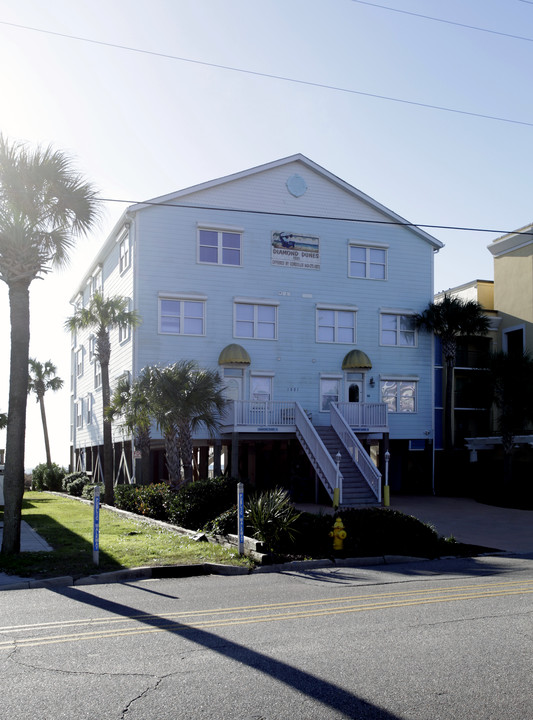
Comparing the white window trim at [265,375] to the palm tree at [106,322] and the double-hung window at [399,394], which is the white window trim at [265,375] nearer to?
the double-hung window at [399,394]

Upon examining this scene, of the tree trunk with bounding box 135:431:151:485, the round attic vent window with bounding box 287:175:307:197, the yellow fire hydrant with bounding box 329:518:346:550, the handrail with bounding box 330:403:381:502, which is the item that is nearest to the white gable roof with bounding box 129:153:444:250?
the round attic vent window with bounding box 287:175:307:197

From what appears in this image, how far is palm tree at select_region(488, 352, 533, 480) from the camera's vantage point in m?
29.5

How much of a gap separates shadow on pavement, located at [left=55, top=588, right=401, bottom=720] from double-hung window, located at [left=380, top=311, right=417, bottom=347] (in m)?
26.0

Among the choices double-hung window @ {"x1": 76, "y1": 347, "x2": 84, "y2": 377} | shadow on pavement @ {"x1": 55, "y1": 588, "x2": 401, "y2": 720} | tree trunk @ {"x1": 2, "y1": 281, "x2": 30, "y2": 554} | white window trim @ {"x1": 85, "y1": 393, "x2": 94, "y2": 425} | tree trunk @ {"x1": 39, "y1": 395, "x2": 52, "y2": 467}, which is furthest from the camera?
tree trunk @ {"x1": 39, "y1": 395, "x2": 52, "y2": 467}

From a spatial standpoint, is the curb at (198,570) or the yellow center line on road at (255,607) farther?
the curb at (198,570)

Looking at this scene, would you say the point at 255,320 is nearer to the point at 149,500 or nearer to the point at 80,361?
the point at 149,500

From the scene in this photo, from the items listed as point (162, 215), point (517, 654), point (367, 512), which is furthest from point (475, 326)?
point (517, 654)

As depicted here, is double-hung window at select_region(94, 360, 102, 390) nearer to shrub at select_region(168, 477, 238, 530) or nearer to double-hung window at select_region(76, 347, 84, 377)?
double-hung window at select_region(76, 347, 84, 377)

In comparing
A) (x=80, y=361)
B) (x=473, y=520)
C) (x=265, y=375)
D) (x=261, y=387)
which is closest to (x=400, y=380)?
(x=265, y=375)

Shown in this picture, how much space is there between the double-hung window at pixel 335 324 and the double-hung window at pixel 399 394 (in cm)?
263

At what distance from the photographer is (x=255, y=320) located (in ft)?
104

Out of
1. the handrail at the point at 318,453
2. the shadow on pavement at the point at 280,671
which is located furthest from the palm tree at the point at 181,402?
the shadow on pavement at the point at 280,671

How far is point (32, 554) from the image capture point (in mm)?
14000

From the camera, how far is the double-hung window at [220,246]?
31281 mm
